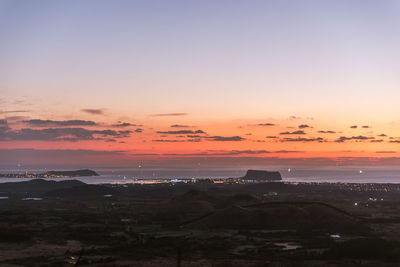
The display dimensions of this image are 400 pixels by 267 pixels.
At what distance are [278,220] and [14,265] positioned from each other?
177 ft

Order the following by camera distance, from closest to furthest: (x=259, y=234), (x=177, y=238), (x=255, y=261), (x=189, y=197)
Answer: (x=255, y=261) → (x=177, y=238) → (x=259, y=234) → (x=189, y=197)

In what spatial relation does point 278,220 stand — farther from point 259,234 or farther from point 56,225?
point 56,225

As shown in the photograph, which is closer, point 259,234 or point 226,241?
point 226,241

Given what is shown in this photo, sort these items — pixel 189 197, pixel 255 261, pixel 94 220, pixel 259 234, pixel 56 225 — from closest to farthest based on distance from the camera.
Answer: pixel 255 261, pixel 259 234, pixel 56 225, pixel 94 220, pixel 189 197

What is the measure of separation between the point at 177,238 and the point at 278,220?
25827mm

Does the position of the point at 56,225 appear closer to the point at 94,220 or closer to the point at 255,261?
the point at 94,220

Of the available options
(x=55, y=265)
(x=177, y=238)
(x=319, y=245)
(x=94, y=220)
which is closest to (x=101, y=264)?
(x=55, y=265)

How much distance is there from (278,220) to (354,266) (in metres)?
40.7

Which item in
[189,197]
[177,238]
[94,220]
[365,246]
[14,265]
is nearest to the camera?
[14,265]

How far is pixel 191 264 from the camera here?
176 ft

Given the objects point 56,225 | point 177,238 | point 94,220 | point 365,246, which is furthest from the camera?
point 94,220

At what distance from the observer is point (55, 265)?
51.8 m

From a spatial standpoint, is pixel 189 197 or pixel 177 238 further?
pixel 189 197

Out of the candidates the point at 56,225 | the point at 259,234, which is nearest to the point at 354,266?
the point at 259,234
